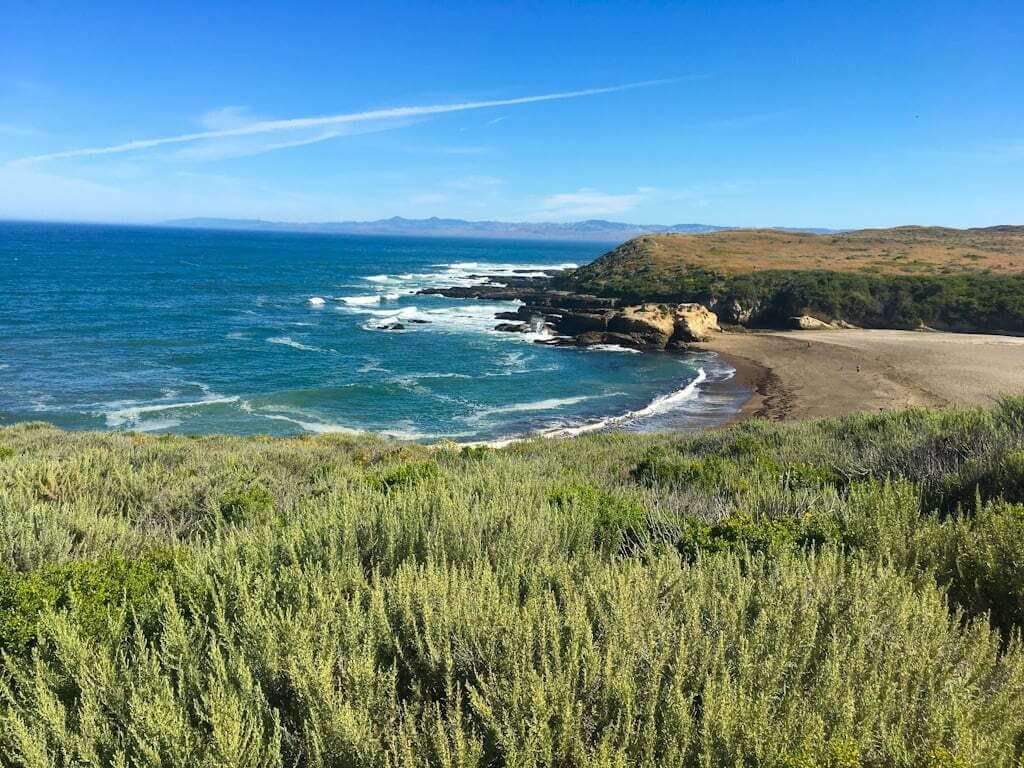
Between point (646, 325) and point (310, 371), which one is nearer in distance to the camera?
point (310, 371)

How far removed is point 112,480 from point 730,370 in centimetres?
3468

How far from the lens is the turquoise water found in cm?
2806

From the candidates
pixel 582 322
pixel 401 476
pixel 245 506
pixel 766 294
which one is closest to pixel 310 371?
pixel 582 322

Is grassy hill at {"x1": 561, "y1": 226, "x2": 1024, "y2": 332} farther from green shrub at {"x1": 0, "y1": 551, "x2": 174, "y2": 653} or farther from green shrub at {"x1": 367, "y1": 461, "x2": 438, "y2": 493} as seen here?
green shrub at {"x1": 0, "y1": 551, "x2": 174, "y2": 653}

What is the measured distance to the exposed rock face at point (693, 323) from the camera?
1799 inches

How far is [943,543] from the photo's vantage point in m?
4.91

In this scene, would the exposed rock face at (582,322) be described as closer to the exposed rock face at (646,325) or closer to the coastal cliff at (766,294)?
the coastal cliff at (766,294)

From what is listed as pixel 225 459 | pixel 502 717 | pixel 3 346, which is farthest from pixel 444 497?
pixel 3 346

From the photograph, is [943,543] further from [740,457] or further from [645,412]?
[645,412]

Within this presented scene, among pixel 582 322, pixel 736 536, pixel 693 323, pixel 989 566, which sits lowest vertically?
pixel 736 536

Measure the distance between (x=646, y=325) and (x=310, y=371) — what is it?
24174 millimetres

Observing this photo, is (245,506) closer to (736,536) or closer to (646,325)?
(736,536)

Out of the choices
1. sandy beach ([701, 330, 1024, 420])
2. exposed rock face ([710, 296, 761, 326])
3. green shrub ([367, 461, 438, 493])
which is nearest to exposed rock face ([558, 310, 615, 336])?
sandy beach ([701, 330, 1024, 420])

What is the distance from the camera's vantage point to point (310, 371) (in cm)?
3644
